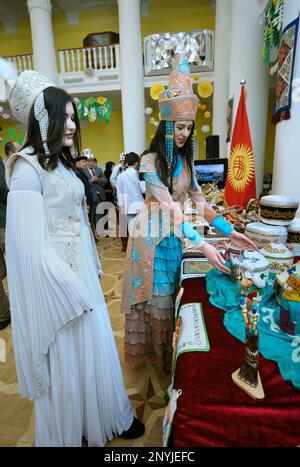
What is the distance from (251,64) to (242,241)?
332cm

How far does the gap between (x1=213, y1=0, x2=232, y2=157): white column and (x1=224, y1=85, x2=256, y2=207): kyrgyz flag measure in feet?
7.91

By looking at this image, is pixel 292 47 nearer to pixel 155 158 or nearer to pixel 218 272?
pixel 155 158

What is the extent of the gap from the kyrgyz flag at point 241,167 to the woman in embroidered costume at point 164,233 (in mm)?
1586

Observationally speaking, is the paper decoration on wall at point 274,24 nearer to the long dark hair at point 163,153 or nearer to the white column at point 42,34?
the long dark hair at point 163,153

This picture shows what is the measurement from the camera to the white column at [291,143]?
201 centimetres

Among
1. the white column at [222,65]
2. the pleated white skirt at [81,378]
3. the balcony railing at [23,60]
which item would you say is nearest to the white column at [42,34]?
the balcony railing at [23,60]

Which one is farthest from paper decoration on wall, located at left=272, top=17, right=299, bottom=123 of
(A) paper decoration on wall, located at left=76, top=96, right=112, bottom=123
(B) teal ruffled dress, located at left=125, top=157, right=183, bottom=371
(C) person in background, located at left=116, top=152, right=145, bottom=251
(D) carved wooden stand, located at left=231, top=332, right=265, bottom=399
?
(A) paper decoration on wall, located at left=76, top=96, right=112, bottom=123

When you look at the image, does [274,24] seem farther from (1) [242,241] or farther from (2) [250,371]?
(2) [250,371]

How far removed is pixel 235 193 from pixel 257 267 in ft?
6.73

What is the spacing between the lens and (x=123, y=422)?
1.22 meters
